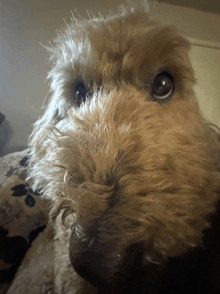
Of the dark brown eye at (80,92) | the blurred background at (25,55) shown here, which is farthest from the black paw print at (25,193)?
the dark brown eye at (80,92)

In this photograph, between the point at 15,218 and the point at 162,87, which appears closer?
the point at 162,87

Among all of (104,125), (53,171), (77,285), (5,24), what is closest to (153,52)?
(104,125)

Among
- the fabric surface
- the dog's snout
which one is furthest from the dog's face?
the fabric surface

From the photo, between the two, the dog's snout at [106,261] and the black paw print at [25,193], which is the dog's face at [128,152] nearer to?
the dog's snout at [106,261]

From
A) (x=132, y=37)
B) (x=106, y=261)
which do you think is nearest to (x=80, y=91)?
(x=132, y=37)

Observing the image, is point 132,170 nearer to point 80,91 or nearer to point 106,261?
point 106,261

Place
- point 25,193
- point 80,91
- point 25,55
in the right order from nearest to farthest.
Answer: point 80,91 → point 25,193 → point 25,55
